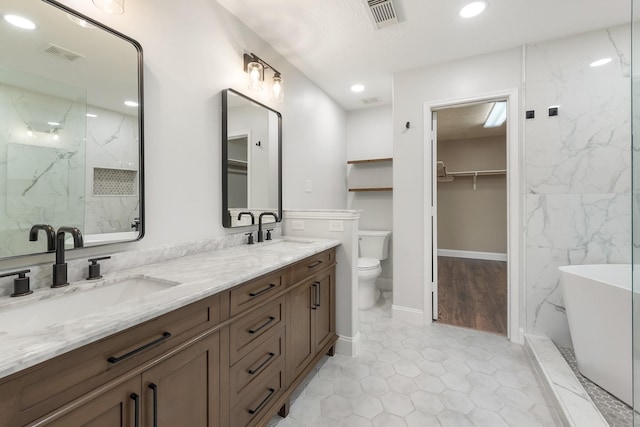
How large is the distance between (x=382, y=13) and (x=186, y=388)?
234 centimetres

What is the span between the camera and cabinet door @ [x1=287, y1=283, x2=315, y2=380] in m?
1.62

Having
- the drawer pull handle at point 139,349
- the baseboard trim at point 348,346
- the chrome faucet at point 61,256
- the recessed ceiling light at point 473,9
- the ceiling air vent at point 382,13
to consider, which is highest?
the recessed ceiling light at point 473,9

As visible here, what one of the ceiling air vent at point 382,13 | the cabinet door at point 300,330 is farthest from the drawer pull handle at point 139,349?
the ceiling air vent at point 382,13

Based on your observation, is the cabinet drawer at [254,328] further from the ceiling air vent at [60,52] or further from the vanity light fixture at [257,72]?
the vanity light fixture at [257,72]

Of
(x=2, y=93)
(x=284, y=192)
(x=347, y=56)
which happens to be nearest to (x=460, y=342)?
(x=284, y=192)

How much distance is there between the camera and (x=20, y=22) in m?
1.06

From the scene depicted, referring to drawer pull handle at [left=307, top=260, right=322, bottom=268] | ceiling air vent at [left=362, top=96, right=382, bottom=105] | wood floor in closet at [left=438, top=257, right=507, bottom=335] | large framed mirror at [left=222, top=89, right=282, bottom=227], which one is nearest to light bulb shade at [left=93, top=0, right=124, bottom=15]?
large framed mirror at [left=222, top=89, right=282, bottom=227]

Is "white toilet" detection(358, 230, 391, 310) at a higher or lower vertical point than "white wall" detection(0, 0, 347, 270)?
lower

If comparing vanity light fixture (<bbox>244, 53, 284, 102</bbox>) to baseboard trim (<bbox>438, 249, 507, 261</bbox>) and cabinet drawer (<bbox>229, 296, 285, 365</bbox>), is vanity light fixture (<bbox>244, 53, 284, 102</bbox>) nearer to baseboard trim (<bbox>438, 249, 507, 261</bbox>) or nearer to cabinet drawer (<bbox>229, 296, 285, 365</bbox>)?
cabinet drawer (<bbox>229, 296, 285, 365</bbox>)

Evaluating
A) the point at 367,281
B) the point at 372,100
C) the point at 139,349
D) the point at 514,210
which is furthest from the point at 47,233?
the point at 372,100

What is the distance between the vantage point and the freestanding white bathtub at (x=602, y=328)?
5.04 ft

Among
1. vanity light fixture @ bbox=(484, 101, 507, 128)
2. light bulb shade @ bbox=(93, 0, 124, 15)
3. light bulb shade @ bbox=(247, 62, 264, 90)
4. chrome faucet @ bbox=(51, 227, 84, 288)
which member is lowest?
chrome faucet @ bbox=(51, 227, 84, 288)

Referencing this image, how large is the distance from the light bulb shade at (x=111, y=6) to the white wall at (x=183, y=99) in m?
0.05

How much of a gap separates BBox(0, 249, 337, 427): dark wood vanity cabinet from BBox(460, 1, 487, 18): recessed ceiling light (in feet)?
6.50
